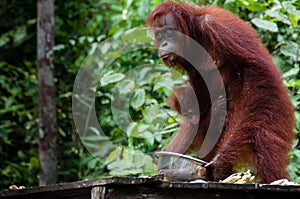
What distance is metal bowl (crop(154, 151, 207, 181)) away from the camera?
2432 millimetres

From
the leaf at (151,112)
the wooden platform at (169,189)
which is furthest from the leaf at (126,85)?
the wooden platform at (169,189)

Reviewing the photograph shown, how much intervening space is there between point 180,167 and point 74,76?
354 centimetres

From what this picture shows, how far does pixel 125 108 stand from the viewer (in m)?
4.71

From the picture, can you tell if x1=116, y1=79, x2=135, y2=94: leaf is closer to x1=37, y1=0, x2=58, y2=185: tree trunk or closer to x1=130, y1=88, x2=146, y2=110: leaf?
x1=130, y1=88, x2=146, y2=110: leaf

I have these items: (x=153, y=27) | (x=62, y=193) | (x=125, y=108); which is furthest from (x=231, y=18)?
(x=125, y=108)

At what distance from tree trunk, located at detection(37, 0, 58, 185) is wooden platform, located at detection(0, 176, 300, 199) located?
303cm

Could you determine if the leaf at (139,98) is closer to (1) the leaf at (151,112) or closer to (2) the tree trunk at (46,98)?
(1) the leaf at (151,112)

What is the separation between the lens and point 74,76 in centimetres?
582

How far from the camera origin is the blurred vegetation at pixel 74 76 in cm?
376

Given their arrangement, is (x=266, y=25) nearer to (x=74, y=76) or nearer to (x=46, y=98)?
(x=46, y=98)

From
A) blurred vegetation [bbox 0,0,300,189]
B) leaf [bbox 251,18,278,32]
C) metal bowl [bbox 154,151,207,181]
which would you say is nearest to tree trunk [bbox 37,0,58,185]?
blurred vegetation [bbox 0,0,300,189]

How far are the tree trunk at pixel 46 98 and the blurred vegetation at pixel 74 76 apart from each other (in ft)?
1.09

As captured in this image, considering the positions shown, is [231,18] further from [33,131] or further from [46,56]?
[33,131]

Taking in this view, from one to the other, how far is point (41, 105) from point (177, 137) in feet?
6.61
